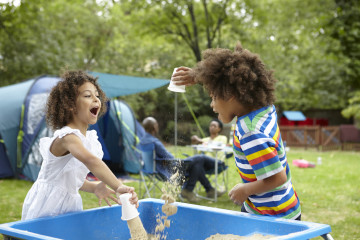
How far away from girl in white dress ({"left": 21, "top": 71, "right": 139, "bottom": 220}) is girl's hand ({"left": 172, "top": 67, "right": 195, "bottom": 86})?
0.42 meters

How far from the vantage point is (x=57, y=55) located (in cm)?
1401

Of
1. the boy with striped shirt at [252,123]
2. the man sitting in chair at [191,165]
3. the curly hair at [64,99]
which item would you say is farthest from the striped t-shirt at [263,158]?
the man sitting in chair at [191,165]

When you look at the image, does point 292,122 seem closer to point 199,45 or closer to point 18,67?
point 199,45

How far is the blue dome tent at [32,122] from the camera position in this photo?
6.59 meters

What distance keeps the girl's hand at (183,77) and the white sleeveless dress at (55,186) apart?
1.71 feet

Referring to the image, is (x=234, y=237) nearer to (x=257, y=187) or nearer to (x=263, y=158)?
(x=257, y=187)

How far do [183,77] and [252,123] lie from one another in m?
0.53

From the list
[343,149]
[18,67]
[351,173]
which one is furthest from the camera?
[343,149]

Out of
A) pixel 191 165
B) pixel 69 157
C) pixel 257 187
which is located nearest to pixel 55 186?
pixel 69 157

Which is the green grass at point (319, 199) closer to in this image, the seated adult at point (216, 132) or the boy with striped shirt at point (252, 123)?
the seated adult at point (216, 132)

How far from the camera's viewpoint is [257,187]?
5.39 ft

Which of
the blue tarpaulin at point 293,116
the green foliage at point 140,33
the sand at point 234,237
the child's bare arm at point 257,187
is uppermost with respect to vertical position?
the green foliage at point 140,33

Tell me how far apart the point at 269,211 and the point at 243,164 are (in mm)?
231

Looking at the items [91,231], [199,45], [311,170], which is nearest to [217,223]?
[91,231]
